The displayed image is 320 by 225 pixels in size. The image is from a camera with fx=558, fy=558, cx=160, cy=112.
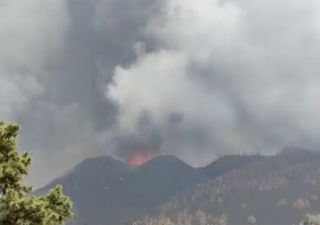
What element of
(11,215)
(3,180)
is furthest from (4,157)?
(11,215)

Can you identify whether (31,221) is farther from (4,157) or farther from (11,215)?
(4,157)

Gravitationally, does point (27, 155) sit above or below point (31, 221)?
above

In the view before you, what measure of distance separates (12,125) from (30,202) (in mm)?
3415

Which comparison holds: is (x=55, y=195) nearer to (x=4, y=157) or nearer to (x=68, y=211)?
(x=68, y=211)

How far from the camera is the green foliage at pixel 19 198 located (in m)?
23.7

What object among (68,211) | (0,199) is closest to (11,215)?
(0,199)

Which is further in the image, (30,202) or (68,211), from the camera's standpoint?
(68,211)

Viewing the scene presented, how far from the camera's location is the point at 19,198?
24.0 metres

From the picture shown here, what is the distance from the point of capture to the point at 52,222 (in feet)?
79.4

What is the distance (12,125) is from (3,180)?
2615mm

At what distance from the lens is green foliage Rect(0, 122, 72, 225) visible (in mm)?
23656

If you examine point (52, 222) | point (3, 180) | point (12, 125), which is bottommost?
point (52, 222)

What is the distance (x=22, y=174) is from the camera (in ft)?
81.7

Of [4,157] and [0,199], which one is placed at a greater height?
[4,157]
